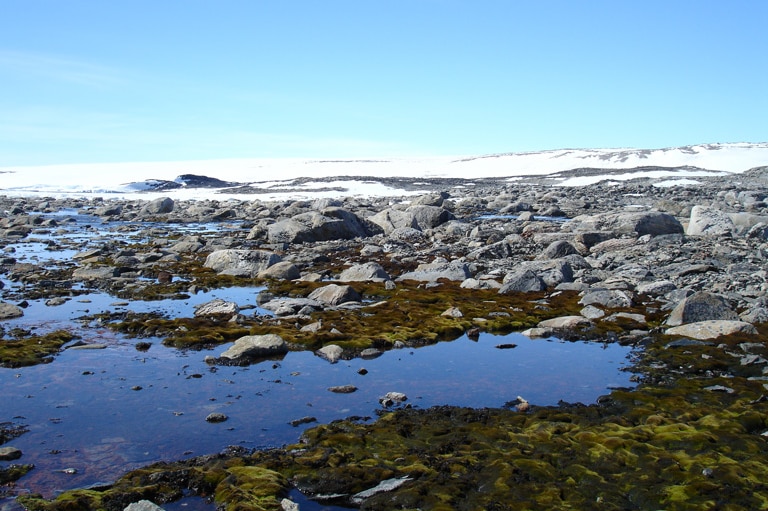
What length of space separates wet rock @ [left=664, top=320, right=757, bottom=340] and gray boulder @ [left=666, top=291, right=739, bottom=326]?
443mm

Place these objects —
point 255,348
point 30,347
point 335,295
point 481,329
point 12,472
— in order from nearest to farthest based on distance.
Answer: point 12,472 < point 255,348 < point 30,347 < point 481,329 < point 335,295

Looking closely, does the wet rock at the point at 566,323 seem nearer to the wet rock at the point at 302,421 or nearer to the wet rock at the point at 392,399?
the wet rock at the point at 392,399

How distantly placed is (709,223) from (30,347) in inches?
864

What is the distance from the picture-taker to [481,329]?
13070 millimetres

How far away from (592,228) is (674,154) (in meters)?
63.5

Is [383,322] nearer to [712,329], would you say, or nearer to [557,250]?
[712,329]

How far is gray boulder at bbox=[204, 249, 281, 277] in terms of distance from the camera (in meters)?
19.3

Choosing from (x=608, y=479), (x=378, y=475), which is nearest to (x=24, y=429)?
(x=378, y=475)

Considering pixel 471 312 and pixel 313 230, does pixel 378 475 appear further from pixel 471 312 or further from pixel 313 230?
pixel 313 230

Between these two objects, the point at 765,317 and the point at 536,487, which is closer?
the point at 536,487

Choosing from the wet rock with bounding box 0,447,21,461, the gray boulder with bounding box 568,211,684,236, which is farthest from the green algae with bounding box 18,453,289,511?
the gray boulder with bounding box 568,211,684,236

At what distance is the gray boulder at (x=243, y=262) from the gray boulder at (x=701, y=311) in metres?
11.5

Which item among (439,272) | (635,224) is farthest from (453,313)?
(635,224)

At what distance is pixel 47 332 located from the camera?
40.9ft
